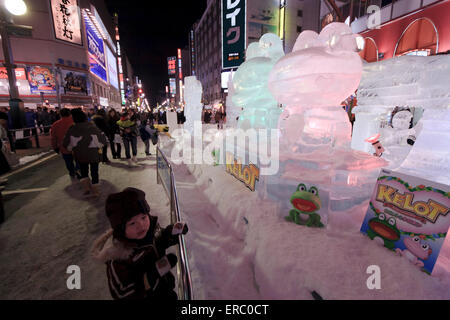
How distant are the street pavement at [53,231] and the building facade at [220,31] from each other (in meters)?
25.2

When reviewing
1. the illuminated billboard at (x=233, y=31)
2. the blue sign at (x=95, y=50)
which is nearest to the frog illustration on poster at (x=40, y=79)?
the blue sign at (x=95, y=50)

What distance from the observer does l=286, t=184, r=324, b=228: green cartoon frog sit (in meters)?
2.57

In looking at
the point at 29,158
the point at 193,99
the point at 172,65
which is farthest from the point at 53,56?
the point at 172,65

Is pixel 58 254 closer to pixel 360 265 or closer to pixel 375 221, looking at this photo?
pixel 360 265

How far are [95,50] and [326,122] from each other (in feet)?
138

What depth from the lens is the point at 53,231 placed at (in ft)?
11.6

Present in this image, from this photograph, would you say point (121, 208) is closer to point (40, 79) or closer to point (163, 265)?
point (163, 265)

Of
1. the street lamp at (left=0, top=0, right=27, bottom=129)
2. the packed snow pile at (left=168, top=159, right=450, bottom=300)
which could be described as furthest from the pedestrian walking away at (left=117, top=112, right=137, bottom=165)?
the street lamp at (left=0, top=0, right=27, bottom=129)

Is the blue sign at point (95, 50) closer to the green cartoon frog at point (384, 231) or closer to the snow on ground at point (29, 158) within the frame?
the snow on ground at point (29, 158)

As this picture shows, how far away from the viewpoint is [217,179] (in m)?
4.64

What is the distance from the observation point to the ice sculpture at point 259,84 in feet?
14.3

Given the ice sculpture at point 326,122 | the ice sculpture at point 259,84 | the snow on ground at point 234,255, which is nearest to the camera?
the snow on ground at point 234,255

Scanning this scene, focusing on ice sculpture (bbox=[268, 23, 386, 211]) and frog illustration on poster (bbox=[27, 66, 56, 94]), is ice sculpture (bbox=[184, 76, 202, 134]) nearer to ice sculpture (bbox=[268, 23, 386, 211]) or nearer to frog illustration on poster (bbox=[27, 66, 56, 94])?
ice sculpture (bbox=[268, 23, 386, 211])

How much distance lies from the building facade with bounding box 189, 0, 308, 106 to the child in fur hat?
28.0 metres
